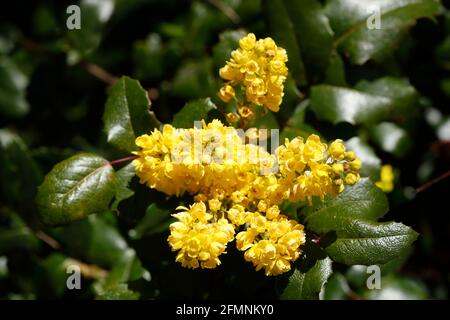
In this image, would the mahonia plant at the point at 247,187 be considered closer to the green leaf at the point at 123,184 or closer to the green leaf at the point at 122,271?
the green leaf at the point at 123,184

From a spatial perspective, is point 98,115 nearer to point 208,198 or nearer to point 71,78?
point 71,78

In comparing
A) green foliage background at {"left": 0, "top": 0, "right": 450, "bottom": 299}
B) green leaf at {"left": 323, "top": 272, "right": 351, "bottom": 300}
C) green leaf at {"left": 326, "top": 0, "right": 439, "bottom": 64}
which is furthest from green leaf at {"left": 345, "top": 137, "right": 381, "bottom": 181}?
green leaf at {"left": 323, "top": 272, "right": 351, "bottom": 300}

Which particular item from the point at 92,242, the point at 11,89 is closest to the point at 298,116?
the point at 92,242

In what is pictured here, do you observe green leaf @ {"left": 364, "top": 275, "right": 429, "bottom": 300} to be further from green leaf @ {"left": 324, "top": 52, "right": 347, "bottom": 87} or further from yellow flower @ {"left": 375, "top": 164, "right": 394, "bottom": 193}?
green leaf @ {"left": 324, "top": 52, "right": 347, "bottom": 87}

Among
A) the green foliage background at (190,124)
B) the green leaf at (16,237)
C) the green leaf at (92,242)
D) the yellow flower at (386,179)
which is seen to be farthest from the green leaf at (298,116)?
the green leaf at (16,237)

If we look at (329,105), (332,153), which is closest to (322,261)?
(332,153)
